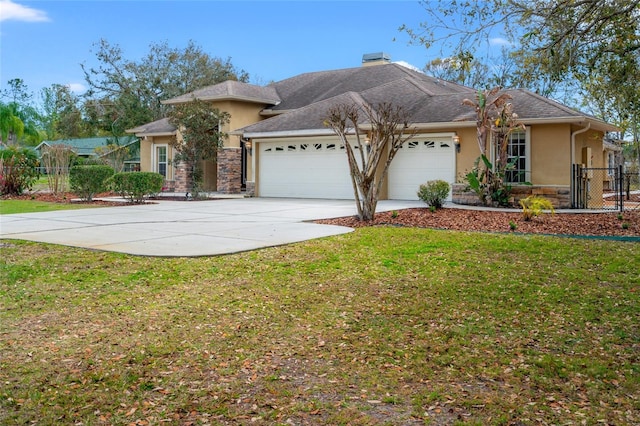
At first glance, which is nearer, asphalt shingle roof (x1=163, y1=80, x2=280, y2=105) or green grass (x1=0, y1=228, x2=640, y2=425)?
green grass (x1=0, y1=228, x2=640, y2=425)

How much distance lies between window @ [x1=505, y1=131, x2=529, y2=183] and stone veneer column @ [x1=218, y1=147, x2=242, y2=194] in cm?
1135

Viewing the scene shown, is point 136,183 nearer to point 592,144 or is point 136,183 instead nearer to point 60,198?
point 60,198

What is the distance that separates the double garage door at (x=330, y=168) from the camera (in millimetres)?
18984

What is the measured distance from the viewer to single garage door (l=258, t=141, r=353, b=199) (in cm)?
2039

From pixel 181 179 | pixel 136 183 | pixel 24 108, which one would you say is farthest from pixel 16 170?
pixel 24 108

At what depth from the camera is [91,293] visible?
20.9ft

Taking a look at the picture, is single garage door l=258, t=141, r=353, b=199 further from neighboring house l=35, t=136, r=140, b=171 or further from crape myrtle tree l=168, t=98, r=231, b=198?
neighboring house l=35, t=136, r=140, b=171

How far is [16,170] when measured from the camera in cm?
2198

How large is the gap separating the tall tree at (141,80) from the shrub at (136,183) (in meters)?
19.9

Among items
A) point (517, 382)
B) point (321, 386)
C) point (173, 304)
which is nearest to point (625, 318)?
point (517, 382)

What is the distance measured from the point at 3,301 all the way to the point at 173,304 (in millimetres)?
1796

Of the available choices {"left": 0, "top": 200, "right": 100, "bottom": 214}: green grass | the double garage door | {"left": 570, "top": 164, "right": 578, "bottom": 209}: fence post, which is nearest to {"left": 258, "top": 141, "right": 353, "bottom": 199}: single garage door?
the double garage door

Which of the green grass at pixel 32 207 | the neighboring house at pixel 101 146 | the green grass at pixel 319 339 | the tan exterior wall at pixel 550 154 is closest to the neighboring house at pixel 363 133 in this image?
the tan exterior wall at pixel 550 154

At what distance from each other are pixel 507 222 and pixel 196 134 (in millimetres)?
12363
